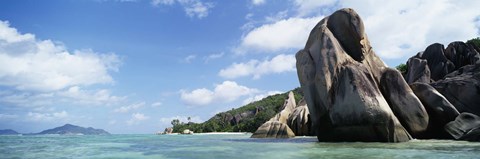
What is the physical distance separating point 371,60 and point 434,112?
516 cm

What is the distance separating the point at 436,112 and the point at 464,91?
13.0ft

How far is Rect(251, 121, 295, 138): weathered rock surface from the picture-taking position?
3514 cm

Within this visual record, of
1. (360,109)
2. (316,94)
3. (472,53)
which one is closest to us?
(360,109)

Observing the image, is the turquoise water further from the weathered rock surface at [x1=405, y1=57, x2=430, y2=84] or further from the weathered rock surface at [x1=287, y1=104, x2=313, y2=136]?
the weathered rock surface at [x1=287, y1=104, x2=313, y2=136]

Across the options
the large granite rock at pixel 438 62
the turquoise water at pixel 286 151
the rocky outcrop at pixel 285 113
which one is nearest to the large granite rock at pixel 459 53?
the large granite rock at pixel 438 62

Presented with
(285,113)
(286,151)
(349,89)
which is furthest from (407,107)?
(285,113)

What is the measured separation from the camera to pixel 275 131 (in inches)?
1401

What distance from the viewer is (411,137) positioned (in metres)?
22.7

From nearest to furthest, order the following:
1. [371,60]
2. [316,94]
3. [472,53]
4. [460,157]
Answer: [460,157] → [316,94] → [371,60] → [472,53]

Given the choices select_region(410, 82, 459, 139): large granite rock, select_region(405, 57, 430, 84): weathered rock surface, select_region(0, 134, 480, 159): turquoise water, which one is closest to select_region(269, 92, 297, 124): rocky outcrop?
select_region(405, 57, 430, 84): weathered rock surface

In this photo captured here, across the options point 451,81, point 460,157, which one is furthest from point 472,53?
point 460,157

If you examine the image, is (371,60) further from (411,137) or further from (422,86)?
(411,137)

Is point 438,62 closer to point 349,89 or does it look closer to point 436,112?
point 436,112

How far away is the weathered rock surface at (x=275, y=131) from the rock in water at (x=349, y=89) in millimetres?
9632
